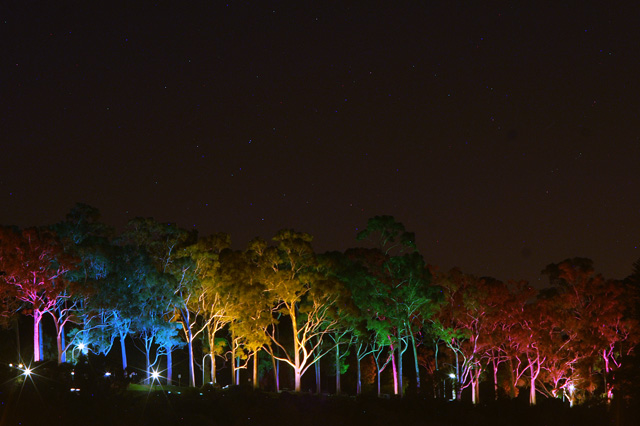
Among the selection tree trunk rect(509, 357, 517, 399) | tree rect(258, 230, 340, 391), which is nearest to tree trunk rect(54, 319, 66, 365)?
tree rect(258, 230, 340, 391)

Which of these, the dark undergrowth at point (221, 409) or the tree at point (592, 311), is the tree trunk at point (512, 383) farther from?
the dark undergrowth at point (221, 409)

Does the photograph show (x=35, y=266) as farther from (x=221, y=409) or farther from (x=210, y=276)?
(x=221, y=409)

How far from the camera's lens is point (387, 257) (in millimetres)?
51812

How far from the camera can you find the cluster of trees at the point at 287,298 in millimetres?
45875

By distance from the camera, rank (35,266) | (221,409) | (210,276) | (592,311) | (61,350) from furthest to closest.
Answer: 1. (592,311)
2. (210,276)
3. (61,350)
4. (35,266)
5. (221,409)

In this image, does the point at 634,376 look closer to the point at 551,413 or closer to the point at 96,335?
the point at 551,413

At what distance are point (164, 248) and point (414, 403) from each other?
70.8 feet

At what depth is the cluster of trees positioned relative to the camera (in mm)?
45875

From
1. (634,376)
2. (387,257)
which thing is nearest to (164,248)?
(387,257)

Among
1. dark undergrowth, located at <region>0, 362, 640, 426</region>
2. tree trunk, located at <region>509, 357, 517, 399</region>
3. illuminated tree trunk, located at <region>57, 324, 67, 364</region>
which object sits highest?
illuminated tree trunk, located at <region>57, 324, 67, 364</region>

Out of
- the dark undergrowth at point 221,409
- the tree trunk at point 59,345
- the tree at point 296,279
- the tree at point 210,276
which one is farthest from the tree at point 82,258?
the dark undergrowth at point 221,409

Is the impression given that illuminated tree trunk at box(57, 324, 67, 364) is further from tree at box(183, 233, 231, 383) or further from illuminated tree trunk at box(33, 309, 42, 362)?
tree at box(183, 233, 231, 383)

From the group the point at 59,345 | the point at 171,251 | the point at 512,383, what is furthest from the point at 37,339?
the point at 512,383

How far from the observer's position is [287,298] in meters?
48.9
